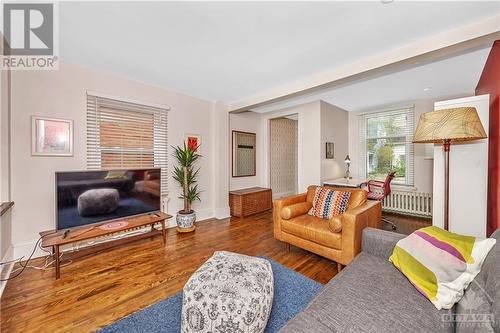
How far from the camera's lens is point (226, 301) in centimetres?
119

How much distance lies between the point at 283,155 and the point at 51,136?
4.71m

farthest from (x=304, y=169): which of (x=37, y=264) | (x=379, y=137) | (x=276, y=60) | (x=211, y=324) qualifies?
(x=37, y=264)

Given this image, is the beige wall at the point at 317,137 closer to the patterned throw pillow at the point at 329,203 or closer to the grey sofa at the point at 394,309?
the patterned throw pillow at the point at 329,203

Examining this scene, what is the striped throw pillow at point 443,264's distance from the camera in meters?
1.09

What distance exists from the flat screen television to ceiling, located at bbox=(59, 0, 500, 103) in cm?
143

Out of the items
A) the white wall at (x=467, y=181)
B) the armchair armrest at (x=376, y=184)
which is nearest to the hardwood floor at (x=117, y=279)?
the white wall at (x=467, y=181)

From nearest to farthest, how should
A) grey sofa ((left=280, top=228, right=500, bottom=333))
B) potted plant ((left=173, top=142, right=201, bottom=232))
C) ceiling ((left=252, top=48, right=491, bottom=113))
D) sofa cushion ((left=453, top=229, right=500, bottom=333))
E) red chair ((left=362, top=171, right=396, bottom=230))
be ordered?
1. sofa cushion ((left=453, top=229, right=500, bottom=333))
2. grey sofa ((left=280, top=228, right=500, bottom=333))
3. ceiling ((left=252, top=48, right=491, bottom=113))
4. potted plant ((left=173, top=142, right=201, bottom=232))
5. red chair ((left=362, top=171, right=396, bottom=230))

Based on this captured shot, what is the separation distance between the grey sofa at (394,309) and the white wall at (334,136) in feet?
10.5

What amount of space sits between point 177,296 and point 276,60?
2.68m

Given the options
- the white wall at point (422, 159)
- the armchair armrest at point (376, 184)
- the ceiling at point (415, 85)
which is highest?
the ceiling at point (415, 85)

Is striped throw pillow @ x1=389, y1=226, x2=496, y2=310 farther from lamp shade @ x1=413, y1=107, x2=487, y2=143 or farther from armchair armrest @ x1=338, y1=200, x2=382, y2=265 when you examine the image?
lamp shade @ x1=413, y1=107, x2=487, y2=143

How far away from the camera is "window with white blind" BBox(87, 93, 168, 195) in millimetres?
2812

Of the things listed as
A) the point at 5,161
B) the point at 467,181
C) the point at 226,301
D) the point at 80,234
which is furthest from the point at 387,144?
the point at 5,161

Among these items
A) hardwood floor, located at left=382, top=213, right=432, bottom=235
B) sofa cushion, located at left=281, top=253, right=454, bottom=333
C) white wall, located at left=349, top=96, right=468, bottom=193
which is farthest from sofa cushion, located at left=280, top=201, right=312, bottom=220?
white wall, located at left=349, top=96, right=468, bottom=193
